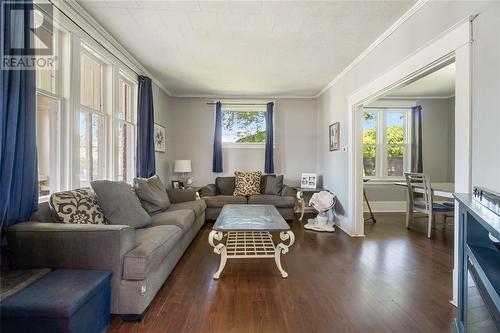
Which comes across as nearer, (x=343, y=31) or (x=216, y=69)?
(x=343, y=31)

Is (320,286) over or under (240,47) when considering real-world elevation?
under

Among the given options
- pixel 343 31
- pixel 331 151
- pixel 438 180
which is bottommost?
pixel 438 180

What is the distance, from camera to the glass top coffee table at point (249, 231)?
2330 mm

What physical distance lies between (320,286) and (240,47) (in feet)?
9.13

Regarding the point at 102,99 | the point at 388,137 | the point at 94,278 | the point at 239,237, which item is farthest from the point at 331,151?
the point at 94,278

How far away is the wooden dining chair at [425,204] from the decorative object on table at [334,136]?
4.12ft

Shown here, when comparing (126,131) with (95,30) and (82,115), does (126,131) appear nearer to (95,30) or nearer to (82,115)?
(82,115)

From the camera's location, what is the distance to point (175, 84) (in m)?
4.69

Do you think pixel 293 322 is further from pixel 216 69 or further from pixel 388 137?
pixel 388 137

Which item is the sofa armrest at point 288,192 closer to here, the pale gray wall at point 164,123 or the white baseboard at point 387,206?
the white baseboard at point 387,206

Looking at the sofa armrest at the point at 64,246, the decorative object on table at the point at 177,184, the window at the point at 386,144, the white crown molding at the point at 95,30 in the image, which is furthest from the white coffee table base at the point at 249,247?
the window at the point at 386,144

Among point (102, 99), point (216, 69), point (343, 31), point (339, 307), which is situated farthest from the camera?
point (216, 69)

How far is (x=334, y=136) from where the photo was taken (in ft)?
14.6

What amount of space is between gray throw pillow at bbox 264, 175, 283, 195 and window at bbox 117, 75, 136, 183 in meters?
2.42
